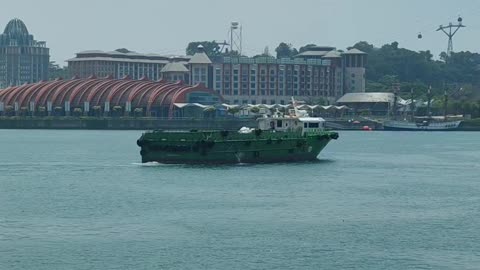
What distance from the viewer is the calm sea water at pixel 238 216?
55562 millimetres

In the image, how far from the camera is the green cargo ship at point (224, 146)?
332ft

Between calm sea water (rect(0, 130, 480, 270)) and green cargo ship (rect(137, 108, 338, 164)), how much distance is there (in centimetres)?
133

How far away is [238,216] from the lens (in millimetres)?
69188

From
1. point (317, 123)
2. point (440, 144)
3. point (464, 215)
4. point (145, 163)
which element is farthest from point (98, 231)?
point (440, 144)

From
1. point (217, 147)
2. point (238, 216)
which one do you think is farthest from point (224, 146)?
point (238, 216)

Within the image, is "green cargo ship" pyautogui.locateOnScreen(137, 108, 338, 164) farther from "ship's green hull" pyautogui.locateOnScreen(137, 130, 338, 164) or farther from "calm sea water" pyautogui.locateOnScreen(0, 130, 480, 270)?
"calm sea water" pyautogui.locateOnScreen(0, 130, 480, 270)

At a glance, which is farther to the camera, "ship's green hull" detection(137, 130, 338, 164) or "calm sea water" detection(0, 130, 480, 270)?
"ship's green hull" detection(137, 130, 338, 164)

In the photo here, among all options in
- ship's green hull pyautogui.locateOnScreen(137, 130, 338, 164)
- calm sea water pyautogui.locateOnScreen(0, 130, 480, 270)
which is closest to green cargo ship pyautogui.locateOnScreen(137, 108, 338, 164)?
ship's green hull pyautogui.locateOnScreen(137, 130, 338, 164)

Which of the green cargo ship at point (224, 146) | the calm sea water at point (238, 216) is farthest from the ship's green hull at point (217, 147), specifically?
the calm sea water at point (238, 216)

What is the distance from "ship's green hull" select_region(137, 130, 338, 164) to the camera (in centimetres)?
10125

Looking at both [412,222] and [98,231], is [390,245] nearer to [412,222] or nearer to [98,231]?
[412,222]

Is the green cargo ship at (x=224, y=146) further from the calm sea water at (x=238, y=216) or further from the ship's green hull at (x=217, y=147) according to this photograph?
the calm sea water at (x=238, y=216)

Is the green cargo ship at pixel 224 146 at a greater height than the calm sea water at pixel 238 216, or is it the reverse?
the green cargo ship at pixel 224 146

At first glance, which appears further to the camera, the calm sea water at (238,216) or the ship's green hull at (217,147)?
the ship's green hull at (217,147)
